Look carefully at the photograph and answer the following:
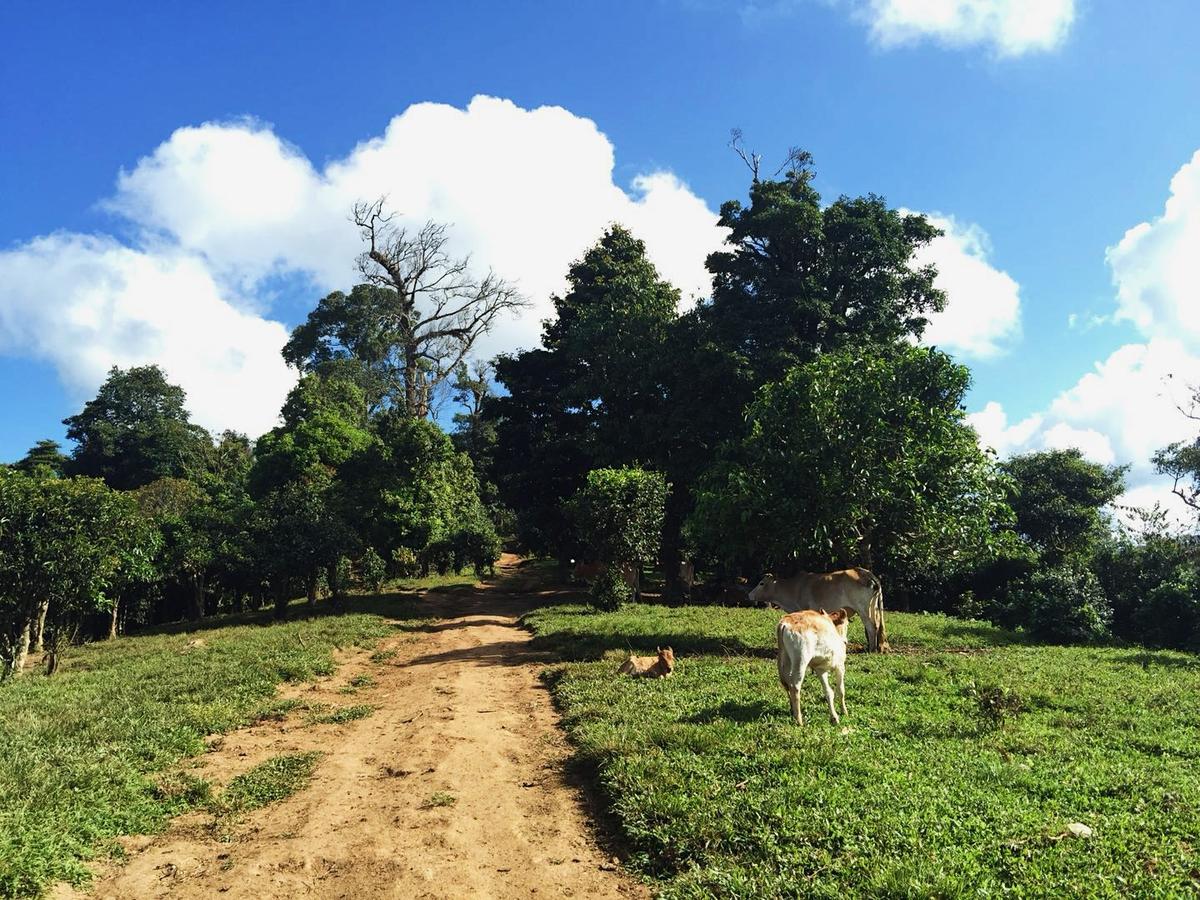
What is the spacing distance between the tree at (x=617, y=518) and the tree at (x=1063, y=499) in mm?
18505

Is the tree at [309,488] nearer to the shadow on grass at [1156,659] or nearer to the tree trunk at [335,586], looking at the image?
the tree trunk at [335,586]

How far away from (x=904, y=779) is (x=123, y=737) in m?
9.61

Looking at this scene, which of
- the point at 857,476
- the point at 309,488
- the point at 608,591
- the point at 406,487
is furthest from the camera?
the point at 406,487

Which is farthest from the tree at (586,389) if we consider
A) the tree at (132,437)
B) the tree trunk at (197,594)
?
the tree at (132,437)

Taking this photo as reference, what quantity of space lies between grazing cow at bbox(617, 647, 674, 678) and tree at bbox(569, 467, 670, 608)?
9516 mm

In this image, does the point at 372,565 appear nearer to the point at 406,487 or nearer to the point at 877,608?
the point at 406,487

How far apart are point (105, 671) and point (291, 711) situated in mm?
6579

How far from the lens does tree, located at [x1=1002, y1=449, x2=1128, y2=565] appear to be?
30.2 m

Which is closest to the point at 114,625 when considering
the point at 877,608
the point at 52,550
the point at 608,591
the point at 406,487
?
the point at 406,487

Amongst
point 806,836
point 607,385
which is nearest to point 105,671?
point 806,836

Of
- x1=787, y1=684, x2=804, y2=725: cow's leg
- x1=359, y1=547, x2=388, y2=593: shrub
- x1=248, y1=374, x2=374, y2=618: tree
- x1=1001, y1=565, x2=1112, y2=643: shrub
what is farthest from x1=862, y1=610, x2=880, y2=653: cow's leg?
x1=359, y1=547, x2=388, y2=593: shrub

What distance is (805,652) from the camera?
8.24 m

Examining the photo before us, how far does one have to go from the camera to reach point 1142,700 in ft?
33.1

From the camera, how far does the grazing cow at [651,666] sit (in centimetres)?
1182
